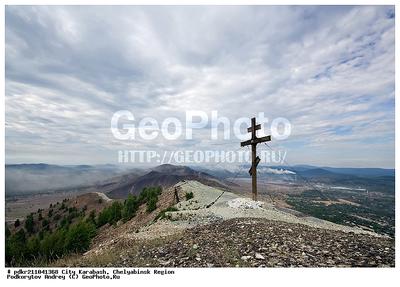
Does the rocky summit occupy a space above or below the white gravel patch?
below

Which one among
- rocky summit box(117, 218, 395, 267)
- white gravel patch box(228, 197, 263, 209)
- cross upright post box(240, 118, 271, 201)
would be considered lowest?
rocky summit box(117, 218, 395, 267)

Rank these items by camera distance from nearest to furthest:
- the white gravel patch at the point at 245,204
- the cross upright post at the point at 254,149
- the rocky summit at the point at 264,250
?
1. the rocky summit at the point at 264,250
2. the white gravel patch at the point at 245,204
3. the cross upright post at the point at 254,149

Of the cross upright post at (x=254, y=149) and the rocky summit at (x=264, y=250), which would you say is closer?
the rocky summit at (x=264, y=250)

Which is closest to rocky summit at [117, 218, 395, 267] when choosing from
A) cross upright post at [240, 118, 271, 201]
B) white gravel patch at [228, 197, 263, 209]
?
white gravel patch at [228, 197, 263, 209]

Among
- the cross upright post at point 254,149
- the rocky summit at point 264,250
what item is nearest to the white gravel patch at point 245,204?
the cross upright post at point 254,149

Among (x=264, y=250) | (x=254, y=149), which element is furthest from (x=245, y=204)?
(x=264, y=250)

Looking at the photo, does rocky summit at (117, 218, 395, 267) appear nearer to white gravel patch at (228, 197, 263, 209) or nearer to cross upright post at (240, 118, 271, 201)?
white gravel patch at (228, 197, 263, 209)

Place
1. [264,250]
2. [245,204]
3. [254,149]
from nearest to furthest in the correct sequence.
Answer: [264,250] < [245,204] < [254,149]

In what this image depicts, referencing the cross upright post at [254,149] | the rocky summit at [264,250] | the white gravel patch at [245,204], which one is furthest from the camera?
the cross upright post at [254,149]

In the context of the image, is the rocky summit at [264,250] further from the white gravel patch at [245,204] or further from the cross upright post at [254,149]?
the cross upright post at [254,149]

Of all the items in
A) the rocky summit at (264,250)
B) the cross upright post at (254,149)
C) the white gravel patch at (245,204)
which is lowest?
the rocky summit at (264,250)

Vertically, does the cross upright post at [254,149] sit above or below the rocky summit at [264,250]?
above

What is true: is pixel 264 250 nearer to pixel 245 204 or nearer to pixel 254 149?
pixel 245 204
